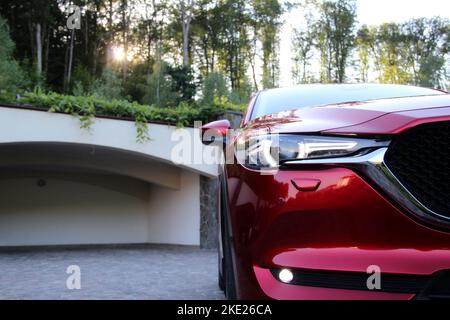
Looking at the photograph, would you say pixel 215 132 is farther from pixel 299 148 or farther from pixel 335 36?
pixel 335 36

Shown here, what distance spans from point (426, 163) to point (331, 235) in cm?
42

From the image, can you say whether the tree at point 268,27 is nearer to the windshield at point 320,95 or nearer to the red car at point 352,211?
the windshield at point 320,95

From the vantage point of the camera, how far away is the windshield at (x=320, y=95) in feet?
8.76

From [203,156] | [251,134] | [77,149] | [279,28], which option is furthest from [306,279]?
[279,28]

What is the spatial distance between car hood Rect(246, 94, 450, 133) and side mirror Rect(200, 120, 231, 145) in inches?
34.8

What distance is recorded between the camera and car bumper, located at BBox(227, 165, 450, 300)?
1.50m

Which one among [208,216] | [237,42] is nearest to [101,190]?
[208,216]

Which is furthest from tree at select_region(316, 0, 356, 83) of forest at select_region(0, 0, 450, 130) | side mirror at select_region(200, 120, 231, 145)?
side mirror at select_region(200, 120, 231, 145)

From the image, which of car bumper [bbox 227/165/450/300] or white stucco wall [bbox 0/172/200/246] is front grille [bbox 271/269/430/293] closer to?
car bumper [bbox 227/165/450/300]

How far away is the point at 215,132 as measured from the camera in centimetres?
291
